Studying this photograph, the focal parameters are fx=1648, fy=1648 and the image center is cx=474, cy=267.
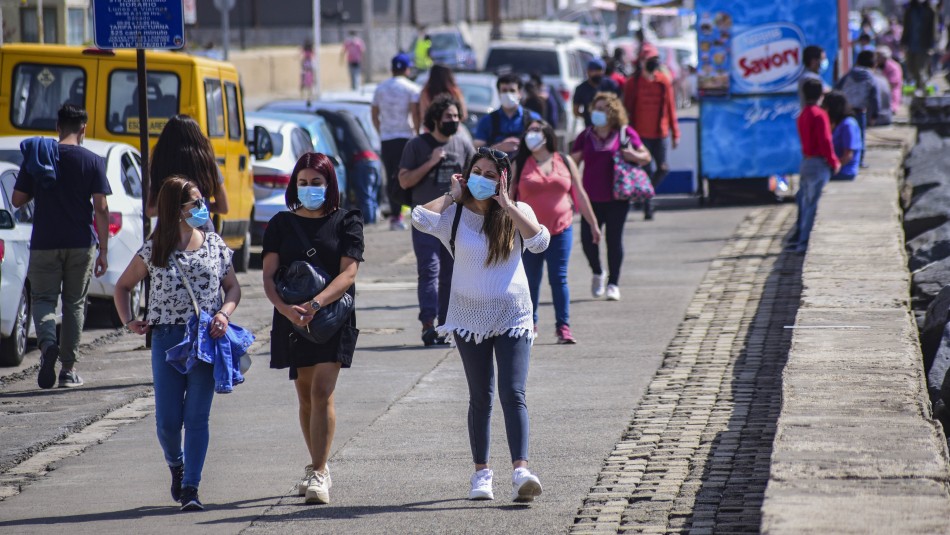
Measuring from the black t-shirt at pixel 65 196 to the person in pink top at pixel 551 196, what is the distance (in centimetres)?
282

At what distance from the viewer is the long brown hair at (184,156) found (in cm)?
957

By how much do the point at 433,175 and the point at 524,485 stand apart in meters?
4.79

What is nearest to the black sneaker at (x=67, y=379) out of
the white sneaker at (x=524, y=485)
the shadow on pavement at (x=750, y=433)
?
the shadow on pavement at (x=750, y=433)

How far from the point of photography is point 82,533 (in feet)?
22.0

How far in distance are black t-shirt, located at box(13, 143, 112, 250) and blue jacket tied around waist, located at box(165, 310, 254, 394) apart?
3.41 m

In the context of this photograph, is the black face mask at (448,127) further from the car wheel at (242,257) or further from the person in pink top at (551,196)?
the car wheel at (242,257)

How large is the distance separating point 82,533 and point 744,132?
15.6m

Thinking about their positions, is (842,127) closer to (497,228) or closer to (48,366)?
(48,366)

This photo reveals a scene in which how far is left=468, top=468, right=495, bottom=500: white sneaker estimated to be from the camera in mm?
7055

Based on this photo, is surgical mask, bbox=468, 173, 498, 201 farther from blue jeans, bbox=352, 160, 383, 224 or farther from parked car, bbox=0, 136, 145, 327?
blue jeans, bbox=352, 160, 383, 224

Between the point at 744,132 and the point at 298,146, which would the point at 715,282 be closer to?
the point at 298,146

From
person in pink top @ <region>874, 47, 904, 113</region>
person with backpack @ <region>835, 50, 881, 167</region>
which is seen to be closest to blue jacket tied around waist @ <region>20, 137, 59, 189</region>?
person with backpack @ <region>835, 50, 881, 167</region>


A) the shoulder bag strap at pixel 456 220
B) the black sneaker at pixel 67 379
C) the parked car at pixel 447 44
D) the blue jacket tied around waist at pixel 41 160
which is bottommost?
Answer: the black sneaker at pixel 67 379

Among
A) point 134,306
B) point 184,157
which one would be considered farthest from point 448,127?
point 134,306
